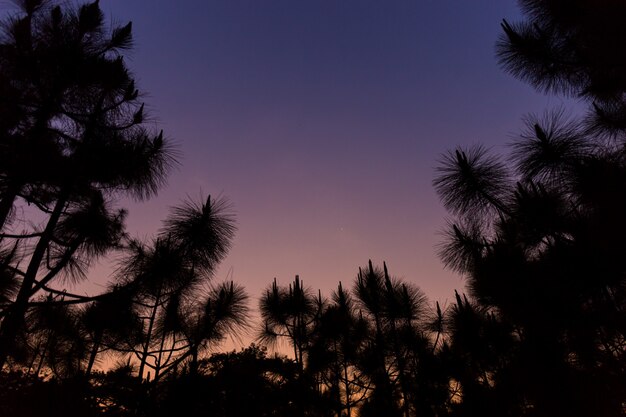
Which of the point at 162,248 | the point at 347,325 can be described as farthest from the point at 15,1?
the point at 347,325

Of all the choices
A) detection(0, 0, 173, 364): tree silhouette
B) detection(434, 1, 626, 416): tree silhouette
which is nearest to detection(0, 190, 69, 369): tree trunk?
detection(0, 0, 173, 364): tree silhouette

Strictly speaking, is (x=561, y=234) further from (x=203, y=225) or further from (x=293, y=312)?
(x=293, y=312)

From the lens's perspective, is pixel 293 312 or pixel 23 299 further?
pixel 293 312

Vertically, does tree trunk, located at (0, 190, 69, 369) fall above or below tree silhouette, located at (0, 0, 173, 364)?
below

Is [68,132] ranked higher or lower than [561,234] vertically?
higher

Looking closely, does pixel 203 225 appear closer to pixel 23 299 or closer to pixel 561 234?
pixel 23 299

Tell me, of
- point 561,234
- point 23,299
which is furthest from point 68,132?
point 561,234

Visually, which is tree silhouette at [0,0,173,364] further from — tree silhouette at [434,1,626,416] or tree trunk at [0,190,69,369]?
tree silhouette at [434,1,626,416]

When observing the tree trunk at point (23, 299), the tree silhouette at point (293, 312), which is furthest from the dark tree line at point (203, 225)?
the tree silhouette at point (293, 312)

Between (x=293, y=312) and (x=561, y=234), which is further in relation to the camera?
(x=293, y=312)

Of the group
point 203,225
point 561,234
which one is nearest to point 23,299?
point 203,225

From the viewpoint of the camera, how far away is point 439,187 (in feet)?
15.0

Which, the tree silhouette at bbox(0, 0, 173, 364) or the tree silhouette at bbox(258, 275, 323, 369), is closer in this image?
the tree silhouette at bbox(0, 0, 173, 364)

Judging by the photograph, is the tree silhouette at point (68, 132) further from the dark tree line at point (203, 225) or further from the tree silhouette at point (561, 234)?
the tree silhouette at point (561, 234)
